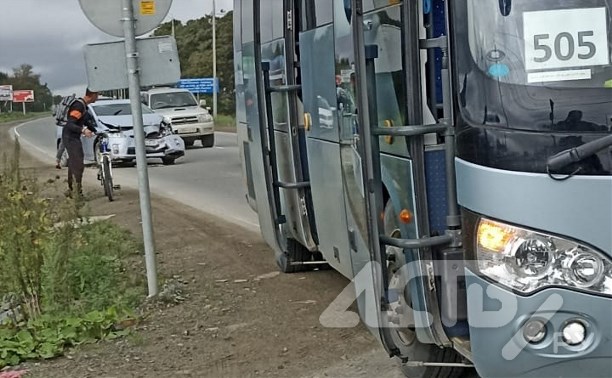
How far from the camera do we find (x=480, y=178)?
11.8 ft

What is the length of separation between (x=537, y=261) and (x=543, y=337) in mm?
312

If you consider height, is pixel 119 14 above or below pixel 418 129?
above

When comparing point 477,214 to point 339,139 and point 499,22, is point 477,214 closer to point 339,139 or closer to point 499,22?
point 499,22

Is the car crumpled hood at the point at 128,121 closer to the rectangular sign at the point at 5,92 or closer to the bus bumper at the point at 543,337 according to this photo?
the bus bumper at the point at 543,337

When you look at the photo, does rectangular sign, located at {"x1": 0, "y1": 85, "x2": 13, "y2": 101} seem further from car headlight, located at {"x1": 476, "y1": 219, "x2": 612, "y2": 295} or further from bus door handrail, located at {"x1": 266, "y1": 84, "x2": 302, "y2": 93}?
car headlight, located at {"x1": 476, "y1": 219, "x2": 612, "y2": 295}

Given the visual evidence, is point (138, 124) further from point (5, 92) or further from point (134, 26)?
point (5, 92)

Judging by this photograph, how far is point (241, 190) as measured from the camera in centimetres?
1590

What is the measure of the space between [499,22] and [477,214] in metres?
0.81

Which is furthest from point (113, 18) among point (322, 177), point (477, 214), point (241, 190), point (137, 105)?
point (241, 190)

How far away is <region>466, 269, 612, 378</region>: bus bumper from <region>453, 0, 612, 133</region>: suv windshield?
2.21 feet

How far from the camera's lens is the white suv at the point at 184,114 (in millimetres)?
28250

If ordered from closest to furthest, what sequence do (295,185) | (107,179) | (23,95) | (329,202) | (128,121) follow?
1. (329,202)
2. (295,185)
3. (107,179)
4. (128,121)
5. (23,95)

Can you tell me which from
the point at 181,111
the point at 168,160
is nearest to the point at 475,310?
the point at 168,160

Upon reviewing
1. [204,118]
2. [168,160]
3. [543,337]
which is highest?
[204,118]
